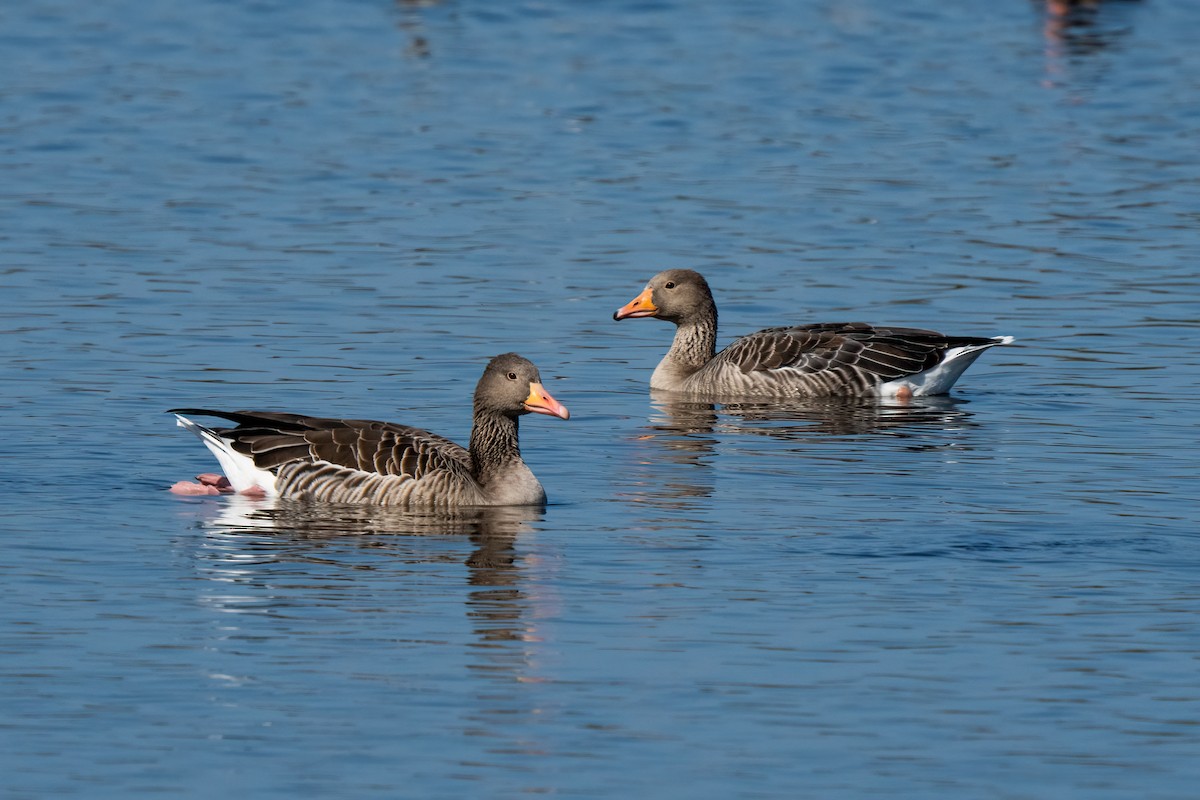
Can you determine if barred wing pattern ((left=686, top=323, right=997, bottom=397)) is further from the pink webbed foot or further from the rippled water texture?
the pink webbed foot

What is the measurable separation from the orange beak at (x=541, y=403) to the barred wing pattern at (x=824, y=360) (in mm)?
5738

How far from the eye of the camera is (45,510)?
638 inches

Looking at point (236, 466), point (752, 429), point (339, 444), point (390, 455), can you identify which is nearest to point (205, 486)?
point (236, 466)

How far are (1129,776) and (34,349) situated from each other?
14.2 metres

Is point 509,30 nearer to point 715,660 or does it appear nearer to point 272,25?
point 272,25

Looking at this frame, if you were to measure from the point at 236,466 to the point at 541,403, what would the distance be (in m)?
2.41

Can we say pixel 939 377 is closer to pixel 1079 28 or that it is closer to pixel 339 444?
pixel 339 444

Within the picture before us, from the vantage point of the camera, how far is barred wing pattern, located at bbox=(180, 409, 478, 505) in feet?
54.7

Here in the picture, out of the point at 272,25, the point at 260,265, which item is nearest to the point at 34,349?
the point at 260,265

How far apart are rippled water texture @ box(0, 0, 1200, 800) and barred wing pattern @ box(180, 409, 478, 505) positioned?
0.22 meters

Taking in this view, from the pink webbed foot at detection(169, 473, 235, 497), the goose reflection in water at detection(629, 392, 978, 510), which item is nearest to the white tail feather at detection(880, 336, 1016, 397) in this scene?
the goose reflection in water at detection(629, 392, 978, 510)

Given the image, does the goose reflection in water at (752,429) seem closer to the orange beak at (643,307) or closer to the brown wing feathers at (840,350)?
the brown wing feathers at (840,350)

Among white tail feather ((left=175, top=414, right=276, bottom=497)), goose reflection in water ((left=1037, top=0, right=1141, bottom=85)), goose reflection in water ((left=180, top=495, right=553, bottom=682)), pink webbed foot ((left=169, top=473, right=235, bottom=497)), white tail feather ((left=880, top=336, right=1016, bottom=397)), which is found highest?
goose reflection in water ((left=1037, top=0, right=1141, bottom=85))

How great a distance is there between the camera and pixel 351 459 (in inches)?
660
